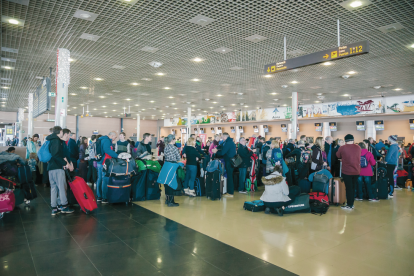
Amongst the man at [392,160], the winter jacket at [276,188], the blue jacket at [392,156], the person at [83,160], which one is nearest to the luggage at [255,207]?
the winter jacket at [276,188]

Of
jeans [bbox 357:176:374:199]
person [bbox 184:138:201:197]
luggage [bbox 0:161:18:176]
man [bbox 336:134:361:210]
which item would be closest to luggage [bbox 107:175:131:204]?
person [bbox 184:138:201:197]

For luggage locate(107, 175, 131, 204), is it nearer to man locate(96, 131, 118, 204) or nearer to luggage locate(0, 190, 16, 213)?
man locate(96, 131, 118, 204)

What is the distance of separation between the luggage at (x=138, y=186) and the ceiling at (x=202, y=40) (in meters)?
3.41

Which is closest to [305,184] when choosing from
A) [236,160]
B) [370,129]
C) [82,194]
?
[236,160]

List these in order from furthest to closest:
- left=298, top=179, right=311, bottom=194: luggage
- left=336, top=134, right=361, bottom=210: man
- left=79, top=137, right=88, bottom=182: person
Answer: left=79, top=137, right=88, bottom=182: person < left=298, top=179, right=311, bottom=194: luggage < left=336, top=134, right=361, bottom=210: man

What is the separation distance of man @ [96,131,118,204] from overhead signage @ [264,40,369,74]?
14.2 feet

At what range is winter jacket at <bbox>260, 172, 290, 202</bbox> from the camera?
516cm

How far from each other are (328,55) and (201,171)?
14.3 ft

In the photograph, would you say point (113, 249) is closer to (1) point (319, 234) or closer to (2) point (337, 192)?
(1) point (319, 234)

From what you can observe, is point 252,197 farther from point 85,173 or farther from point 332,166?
point 85,173

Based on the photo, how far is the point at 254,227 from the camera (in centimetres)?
448

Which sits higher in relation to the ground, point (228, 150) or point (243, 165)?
point (228, 150)

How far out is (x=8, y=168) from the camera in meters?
5.41

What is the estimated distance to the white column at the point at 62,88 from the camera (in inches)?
262
